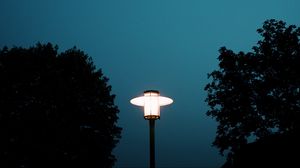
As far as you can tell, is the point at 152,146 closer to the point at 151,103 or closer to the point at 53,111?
the point at 151,103

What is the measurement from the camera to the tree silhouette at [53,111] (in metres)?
24.1

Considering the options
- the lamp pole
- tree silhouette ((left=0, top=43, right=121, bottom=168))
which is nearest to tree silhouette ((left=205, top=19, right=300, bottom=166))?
tree silhouette ((left=0, top=43, right=121, bottom=168))

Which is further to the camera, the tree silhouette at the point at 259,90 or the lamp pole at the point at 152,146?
the tree silhouette at the point at 259,90

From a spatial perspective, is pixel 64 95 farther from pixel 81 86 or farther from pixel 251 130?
pixel 251 130

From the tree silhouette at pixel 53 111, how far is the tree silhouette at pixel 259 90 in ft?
25.2

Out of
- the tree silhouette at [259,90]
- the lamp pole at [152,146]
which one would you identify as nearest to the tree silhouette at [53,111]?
the tree silhouette at [259,90]

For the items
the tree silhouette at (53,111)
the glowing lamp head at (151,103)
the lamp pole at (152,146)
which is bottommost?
the lamp pole at (152,146)

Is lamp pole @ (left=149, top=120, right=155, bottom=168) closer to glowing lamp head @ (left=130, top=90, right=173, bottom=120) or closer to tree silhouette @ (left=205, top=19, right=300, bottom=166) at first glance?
glowing lamp head @ (left=130, top=90, right=173, bottom=120)

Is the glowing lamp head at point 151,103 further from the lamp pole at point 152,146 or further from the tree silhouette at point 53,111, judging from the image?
the tree silhouette at point 53,111

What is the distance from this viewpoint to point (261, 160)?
14141 millimetres

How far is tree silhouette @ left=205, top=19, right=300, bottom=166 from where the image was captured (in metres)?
24.6

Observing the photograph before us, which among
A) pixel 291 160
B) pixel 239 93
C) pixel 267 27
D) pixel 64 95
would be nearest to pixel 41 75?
pixel 64 95

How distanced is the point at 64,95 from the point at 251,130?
41.6 feet

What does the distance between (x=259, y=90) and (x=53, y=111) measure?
13.8 m
